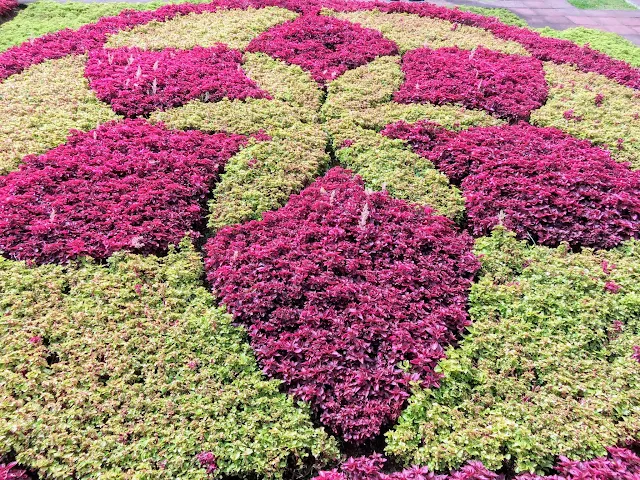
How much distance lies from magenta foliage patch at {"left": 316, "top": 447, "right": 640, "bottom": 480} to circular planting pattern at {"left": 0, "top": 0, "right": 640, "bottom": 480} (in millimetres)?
18

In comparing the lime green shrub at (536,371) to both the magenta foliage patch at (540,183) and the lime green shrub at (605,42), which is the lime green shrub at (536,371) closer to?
the magenta foliage patch at (540,183)

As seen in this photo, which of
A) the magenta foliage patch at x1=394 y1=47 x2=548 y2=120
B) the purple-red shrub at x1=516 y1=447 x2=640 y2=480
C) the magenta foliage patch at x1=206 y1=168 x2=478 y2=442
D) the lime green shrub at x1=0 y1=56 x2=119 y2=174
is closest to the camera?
the purple-red shrub at x1=516 y1=447 x2=640 y2=480

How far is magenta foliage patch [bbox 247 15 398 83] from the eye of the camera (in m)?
8.97

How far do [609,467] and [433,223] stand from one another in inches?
114

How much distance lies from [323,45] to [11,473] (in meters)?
8.57

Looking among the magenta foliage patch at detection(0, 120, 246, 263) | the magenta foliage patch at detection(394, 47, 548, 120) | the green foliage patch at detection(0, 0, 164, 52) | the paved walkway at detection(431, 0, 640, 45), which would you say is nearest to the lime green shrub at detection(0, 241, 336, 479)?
the magenta foliage patch at detection(0, 120, 246, 263)

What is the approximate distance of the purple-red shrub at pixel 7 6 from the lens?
11680mm

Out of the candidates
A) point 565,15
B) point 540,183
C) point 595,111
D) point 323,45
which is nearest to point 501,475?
point 540,183

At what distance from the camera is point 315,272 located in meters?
4.95

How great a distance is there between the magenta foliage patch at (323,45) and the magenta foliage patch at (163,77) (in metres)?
0.97

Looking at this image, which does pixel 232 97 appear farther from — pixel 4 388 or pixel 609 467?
pixel 609 467

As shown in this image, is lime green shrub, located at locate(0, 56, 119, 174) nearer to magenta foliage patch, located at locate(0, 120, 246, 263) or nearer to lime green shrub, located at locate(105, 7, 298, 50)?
magenta foliage patch, located at locate(0, 120, 246, 263)

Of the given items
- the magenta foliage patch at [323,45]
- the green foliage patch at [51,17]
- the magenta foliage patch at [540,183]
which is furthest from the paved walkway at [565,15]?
the green foliage patch at [51,17]

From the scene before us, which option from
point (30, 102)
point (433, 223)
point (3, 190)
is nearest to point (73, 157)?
point (3, 190)
